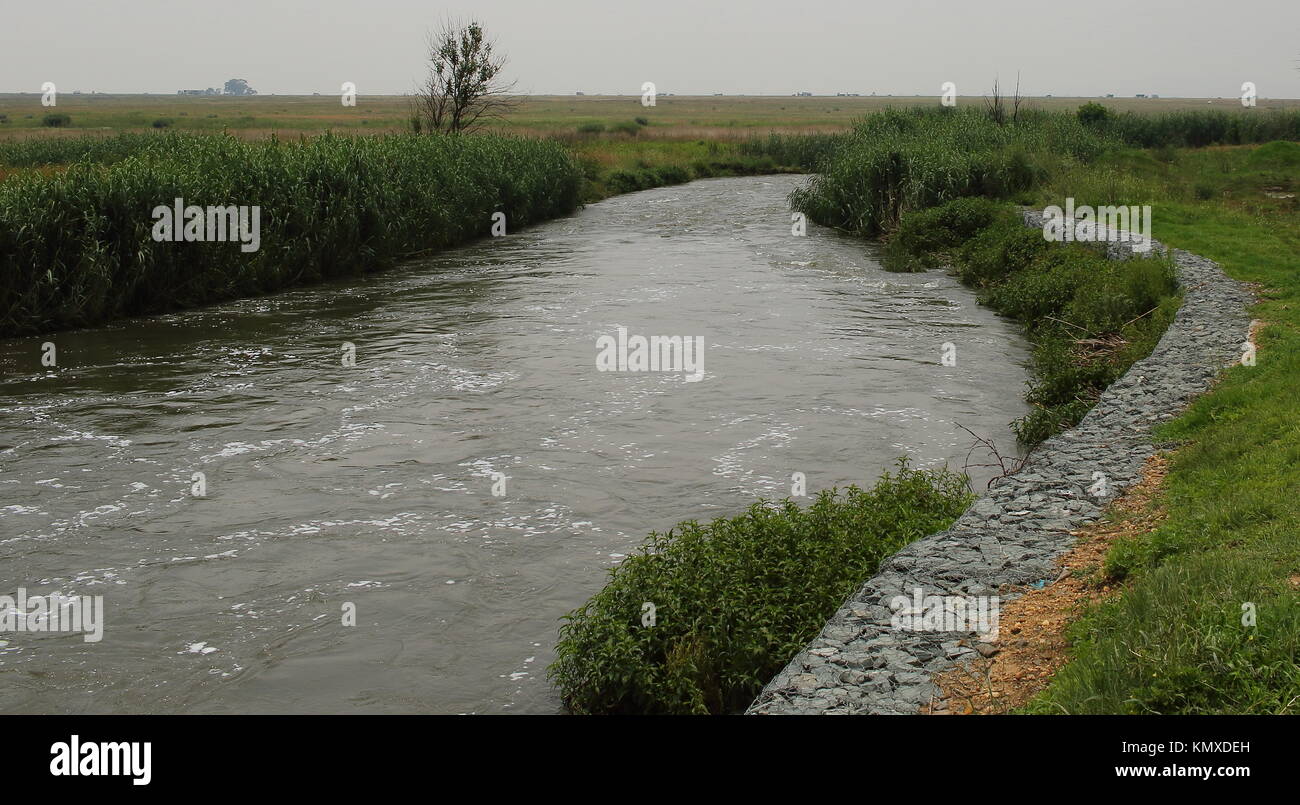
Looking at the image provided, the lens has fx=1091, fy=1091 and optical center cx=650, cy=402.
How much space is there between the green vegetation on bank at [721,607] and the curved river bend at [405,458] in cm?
64

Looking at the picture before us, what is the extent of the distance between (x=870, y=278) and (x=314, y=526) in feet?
52.3

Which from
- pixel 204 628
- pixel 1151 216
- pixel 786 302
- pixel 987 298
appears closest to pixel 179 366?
pixel 204 628

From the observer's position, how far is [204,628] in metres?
7.58

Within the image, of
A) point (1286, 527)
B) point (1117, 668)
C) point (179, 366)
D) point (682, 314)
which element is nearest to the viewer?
point (1117, 668)

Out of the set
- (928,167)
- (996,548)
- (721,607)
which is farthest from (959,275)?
(721,607)

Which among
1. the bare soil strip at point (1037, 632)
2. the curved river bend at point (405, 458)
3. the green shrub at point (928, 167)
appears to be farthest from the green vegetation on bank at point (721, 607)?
the green shrub at point (928, 167)

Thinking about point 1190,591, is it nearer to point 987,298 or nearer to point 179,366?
point 179,366

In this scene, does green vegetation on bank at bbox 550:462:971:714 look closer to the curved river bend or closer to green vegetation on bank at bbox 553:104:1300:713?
green vegetation on bank at bbox 553:104:1300:713

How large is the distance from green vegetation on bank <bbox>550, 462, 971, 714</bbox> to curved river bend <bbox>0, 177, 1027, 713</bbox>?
0.64 m

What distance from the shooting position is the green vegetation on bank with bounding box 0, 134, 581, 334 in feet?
55.8

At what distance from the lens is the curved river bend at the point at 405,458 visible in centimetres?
722

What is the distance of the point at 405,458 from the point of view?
444 inches

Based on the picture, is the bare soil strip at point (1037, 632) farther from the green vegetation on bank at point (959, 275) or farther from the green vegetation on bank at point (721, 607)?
the green vegetation on bank at point (721, 607)

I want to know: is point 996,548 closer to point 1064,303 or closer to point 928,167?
point 1064,303
